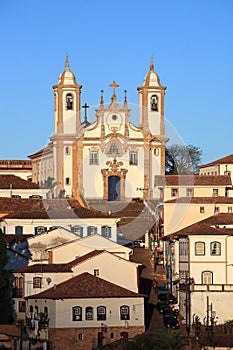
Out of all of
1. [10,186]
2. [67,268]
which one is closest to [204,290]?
[67,268]

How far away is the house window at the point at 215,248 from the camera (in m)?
73.8

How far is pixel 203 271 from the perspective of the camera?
73312 mm

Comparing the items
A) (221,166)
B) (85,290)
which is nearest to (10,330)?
(85,290)

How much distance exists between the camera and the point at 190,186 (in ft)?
317

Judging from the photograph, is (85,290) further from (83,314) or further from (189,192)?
(189,192)

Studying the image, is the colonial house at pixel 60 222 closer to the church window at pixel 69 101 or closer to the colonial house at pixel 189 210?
the colonial house at pixel 189 210

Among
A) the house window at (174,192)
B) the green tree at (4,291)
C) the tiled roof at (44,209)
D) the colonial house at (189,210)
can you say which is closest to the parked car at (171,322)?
the green tree at (4,291)

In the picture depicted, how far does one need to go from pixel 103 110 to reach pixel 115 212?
46.3 feet

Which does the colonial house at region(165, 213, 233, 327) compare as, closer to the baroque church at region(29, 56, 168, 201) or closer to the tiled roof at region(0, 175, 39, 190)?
the tiled roof at region(0, 175, 39, 190)

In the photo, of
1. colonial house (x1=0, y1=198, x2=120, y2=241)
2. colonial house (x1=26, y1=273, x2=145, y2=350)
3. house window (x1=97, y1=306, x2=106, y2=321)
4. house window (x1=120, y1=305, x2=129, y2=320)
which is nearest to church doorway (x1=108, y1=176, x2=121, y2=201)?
colonial house (x1=0, y1=198, x2=120, y2=241)

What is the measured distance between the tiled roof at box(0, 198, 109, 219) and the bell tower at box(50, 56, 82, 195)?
13.8 metres

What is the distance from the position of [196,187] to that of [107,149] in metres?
14.3

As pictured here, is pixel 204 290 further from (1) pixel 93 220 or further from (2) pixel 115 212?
(2) pixel 115 212

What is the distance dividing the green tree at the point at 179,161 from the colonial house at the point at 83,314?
4744 cm
